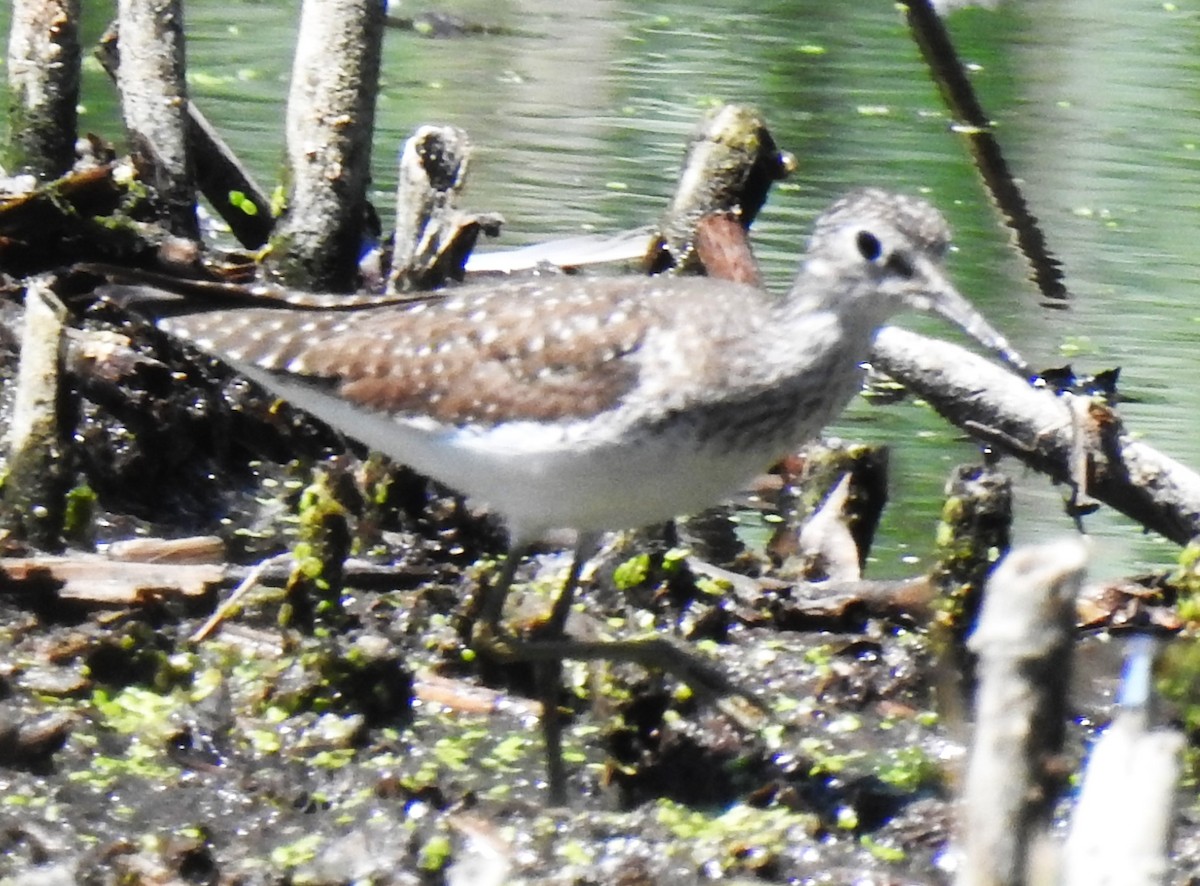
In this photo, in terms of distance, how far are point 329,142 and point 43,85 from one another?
0.96 m

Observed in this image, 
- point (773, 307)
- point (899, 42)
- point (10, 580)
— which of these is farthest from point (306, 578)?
point (899, 42)

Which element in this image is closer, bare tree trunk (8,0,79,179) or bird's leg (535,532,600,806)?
bird's leg (535,532,600,806)

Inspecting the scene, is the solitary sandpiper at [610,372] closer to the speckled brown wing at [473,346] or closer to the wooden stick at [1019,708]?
the speckled brown wing at [473,346]

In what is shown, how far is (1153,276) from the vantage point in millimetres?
8102

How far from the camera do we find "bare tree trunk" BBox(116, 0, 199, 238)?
6.38 metres

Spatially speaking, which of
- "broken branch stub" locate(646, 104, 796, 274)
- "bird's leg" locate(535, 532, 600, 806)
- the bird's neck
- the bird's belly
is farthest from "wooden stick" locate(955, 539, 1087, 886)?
"broken branch stub" locate(646, 104, 796, 274)

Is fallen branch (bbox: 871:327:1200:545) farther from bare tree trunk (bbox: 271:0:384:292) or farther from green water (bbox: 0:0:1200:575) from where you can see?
bare tree trunk (bbox: 271:0:384:292)

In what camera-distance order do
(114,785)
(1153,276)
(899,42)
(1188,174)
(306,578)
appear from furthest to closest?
(899,42), (1188,174), (1153,276), (306,578), (114,785)

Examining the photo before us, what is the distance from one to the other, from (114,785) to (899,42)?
8216mm

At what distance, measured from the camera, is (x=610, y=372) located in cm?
457

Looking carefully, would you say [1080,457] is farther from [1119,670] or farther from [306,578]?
[306,578]

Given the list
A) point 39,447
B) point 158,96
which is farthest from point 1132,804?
point 158,96

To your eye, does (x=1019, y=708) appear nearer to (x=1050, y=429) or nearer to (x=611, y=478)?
(x=611, y=478)

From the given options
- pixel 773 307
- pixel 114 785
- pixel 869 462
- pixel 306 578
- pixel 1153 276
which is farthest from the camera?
pixel 1153 276
